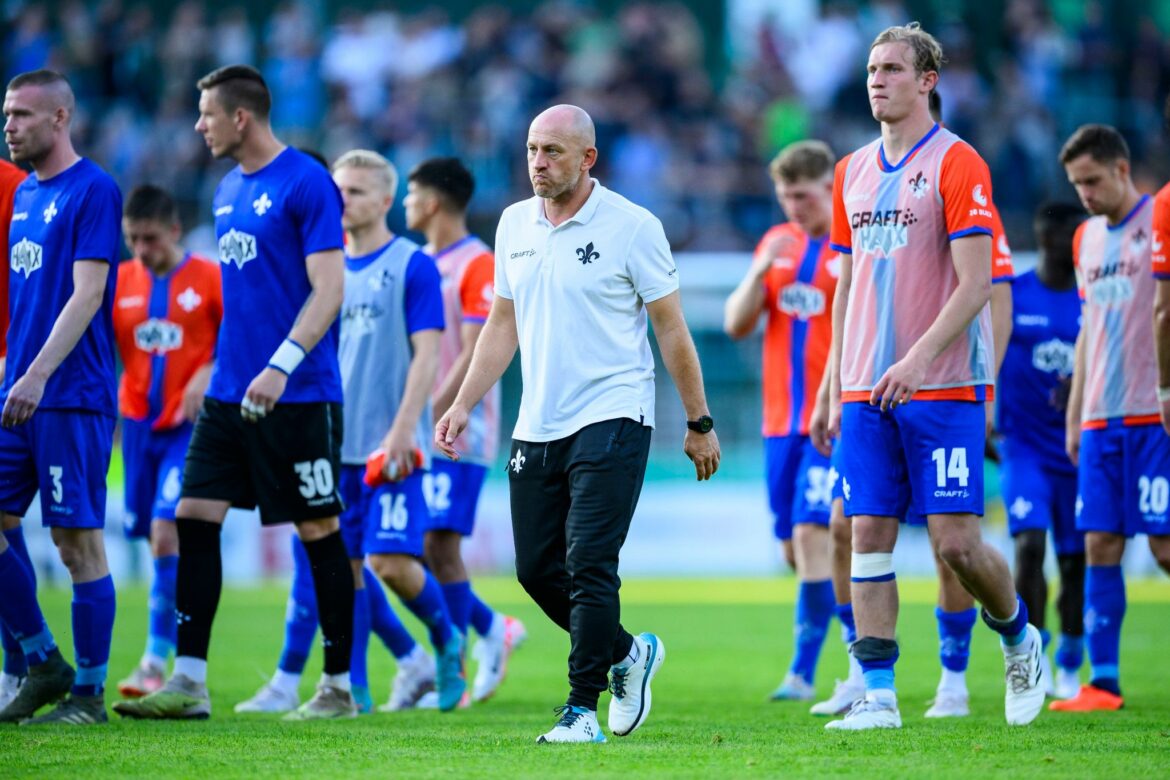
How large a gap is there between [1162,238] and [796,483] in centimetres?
276

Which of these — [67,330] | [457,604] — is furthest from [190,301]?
[67,330]

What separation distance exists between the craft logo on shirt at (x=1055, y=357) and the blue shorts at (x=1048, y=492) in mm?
546

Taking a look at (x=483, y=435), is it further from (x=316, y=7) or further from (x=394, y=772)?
(x=316, y=7)

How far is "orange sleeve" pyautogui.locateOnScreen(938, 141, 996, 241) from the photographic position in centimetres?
Answer: 664

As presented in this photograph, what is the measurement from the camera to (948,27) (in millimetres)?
25906

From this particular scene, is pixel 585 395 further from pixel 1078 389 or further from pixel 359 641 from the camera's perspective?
pixel 1078 389

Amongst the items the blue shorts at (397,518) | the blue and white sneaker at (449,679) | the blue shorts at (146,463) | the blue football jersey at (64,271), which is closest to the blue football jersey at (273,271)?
the blue football jersey at (64,271)

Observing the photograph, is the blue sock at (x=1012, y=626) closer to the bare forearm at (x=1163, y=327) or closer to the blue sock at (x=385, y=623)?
the bare forearm at (x=1163, y=327)

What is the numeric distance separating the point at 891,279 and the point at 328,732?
310cm

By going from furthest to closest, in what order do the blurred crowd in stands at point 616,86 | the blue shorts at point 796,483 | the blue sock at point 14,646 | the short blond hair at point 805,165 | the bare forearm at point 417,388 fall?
1. the blurred crowd in stands at point 616,86
2. the short blond hair at point 805,165
3. the blue shorts at point 796,483
4. the bare forearm at point 417,388
5. the blue sock at point 14,646

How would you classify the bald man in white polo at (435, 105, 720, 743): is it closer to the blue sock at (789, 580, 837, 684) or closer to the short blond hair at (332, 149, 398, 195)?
the short blond hair at (332, 149, 398, 195)

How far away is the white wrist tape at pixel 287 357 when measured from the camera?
725 cm

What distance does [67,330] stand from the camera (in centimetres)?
732

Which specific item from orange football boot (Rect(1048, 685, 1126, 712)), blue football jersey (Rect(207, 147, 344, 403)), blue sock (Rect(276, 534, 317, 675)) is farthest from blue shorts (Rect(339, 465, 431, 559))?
orange football boot (Rect(1048, 685, 1126, 712))
